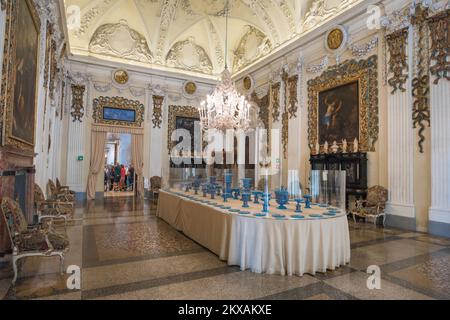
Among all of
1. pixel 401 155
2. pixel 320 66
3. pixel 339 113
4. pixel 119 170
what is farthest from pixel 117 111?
pixel 401 155

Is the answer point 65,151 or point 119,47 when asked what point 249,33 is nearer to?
point 119,47

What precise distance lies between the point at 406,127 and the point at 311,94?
328cm

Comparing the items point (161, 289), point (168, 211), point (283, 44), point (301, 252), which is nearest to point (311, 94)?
point (283, 44)

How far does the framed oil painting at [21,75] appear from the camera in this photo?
11.5ft

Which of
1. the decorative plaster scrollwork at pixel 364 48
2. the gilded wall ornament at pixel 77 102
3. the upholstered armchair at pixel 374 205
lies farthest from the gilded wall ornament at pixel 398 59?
the gilded wall ornament at pixel 77 102

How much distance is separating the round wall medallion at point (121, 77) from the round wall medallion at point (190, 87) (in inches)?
105

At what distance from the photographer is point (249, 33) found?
12.0 metres

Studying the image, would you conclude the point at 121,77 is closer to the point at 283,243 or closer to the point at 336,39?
the point at 336,39

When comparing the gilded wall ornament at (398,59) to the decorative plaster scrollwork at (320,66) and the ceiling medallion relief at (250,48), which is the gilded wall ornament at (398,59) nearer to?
the decorative plaster scrollwork at (320,66)

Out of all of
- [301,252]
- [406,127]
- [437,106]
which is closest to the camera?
[301,252]

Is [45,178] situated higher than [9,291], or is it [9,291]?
[45,178]

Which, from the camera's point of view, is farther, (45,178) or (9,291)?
(45,178)

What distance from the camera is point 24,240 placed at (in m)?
3.01
